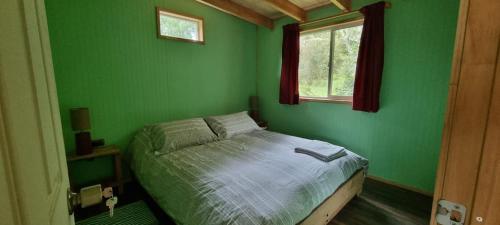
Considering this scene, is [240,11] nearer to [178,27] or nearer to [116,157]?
[178,27]

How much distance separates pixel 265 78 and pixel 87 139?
282cm

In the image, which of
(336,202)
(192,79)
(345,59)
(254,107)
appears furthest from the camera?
(254,107)

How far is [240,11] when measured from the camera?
3.21m

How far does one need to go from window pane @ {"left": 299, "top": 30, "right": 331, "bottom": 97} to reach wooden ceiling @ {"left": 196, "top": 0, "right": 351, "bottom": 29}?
36 centimetres

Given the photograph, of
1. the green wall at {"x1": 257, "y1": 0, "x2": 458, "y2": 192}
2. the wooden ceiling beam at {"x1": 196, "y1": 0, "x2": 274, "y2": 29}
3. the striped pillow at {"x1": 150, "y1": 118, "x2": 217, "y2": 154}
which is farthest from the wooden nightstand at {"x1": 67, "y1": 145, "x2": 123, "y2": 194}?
the green wall at {"x1": 257, "y1": 0, "x2": 458, "y2": 192}

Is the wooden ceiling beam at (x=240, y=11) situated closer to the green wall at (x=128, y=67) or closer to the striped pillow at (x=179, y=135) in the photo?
the green wall at (x=128, y=67)

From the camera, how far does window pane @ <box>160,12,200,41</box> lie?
281cm

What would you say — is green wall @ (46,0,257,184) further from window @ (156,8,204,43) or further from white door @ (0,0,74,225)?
white door @ (0,0,74,225)

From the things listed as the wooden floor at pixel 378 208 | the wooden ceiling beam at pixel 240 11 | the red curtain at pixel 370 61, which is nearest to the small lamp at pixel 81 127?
the wooden floor at pixel 378 208

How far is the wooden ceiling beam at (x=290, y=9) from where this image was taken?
2.71 m

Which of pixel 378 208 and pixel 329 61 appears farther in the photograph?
pixel 329 61

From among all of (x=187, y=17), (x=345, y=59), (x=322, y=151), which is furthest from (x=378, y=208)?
(x=187, y=17)

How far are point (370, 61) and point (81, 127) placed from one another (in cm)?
335

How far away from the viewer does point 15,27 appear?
14.1 inches
